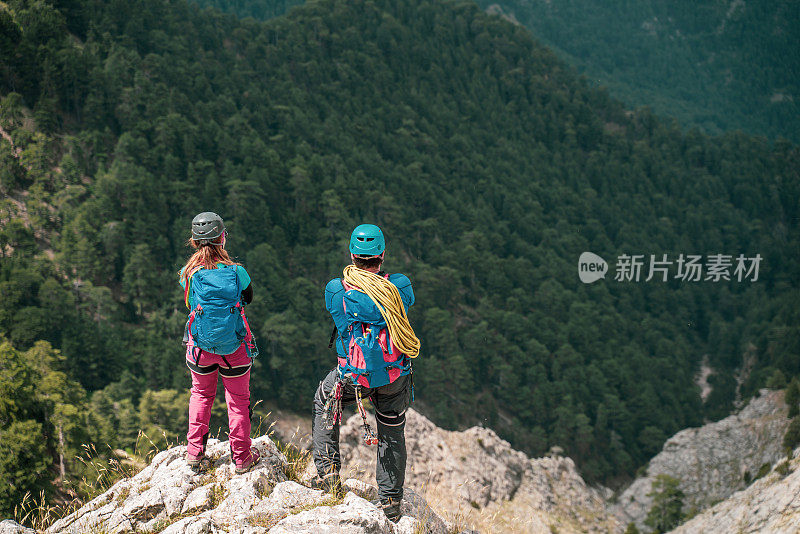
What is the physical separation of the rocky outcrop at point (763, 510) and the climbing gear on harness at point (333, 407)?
57.2ft

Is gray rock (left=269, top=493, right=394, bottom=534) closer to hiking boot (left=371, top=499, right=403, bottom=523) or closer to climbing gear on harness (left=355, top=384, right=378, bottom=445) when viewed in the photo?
hiking boot (left=371, top=499, right=403, bottom=523)

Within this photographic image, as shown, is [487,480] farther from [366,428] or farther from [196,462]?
[366,428]

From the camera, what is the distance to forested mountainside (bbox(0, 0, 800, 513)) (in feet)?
144

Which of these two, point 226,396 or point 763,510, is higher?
point 226,396

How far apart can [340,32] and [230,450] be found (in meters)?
102

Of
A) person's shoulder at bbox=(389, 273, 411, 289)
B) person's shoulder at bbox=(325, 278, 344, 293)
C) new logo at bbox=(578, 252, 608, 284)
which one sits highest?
person's shoulder at bbox=(389, 273, 411, 289)

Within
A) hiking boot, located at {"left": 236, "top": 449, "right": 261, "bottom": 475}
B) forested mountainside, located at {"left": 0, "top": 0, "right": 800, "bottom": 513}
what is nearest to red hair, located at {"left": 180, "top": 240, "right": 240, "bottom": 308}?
hiking boot, located at {"left": 236, "top": 449, "right": 261, "bottom": 475}

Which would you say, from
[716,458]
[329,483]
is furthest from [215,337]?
[716,458]

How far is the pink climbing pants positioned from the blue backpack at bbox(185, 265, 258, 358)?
240 mm

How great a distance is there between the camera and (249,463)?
736cm

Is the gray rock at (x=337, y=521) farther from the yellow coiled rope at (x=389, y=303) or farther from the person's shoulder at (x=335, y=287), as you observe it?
the person's shoulder at (x=335, y=287)

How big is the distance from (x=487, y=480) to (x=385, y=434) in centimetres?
1486

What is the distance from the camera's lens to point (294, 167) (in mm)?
69750

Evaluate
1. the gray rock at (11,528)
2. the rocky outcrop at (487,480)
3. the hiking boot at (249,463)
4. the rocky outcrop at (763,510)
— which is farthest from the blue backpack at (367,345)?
the rocky outcrop at (763,510)
